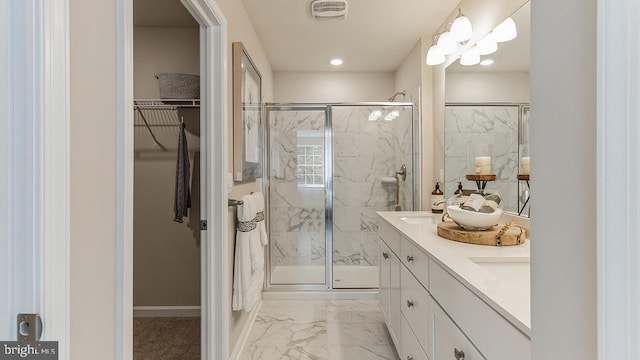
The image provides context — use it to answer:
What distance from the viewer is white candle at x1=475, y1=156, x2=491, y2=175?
1.96 meters

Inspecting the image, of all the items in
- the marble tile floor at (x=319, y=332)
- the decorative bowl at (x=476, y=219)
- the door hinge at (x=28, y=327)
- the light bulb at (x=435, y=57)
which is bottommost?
the marble tile floor at (x=319, y=332)

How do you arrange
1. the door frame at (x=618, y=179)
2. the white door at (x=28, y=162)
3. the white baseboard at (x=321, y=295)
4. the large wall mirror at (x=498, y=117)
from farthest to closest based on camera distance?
the white baseboard at (x=321, y=295)
the large wall mirror at (x=498, y=117)
the white door at (x=28, y=162)
the door frame at (x=618, y=179)

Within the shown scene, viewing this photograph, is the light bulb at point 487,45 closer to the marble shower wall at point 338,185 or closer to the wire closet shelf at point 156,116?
the marble shower wall at point 338,185

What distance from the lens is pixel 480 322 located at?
906 millimetres

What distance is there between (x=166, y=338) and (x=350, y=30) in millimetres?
2891

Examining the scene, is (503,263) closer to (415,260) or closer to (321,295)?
(415,260)

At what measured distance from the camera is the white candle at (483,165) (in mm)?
1965

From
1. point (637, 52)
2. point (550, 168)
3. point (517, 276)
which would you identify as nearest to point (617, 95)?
point (637, 52)

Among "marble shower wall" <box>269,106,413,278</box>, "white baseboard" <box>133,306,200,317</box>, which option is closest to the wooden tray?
"marble shower wall" <box>269,106,413,278</box>

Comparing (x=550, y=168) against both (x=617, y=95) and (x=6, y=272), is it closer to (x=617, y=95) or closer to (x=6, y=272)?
(x=617, y=95)

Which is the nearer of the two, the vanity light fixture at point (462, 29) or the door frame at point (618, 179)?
the door frame at point (618, 179)

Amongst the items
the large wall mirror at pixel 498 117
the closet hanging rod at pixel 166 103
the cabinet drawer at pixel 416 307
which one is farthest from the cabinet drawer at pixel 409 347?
the closet hanging rod at pixel 166 103

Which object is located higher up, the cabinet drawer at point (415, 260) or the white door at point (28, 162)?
the white door at point (28, 162)

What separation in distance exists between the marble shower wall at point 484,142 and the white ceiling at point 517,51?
222 mm
